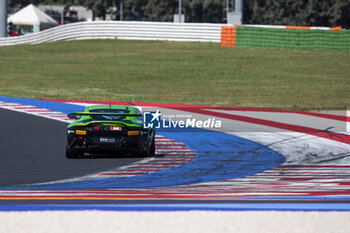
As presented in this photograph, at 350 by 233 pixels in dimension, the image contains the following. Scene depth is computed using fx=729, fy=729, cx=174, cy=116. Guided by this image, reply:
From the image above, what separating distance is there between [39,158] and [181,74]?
64.5ft

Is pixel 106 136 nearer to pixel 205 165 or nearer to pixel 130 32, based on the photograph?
pixel 205 165

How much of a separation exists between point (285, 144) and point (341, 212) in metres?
7.99

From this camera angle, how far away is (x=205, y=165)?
45.0ft

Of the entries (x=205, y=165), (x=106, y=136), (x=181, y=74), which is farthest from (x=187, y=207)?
(x=181, y=74)

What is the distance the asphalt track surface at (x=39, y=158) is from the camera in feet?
40.6

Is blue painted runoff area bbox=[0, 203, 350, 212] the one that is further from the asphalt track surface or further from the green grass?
the green grass

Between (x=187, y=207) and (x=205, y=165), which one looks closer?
(x=187, y=207)

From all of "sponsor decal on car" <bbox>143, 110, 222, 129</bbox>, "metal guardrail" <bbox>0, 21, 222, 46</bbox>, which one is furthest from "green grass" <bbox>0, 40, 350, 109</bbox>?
"sponsor decal on car" <bbox>143, 110, 222, 129</bbox>

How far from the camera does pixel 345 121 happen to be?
68.6 feet

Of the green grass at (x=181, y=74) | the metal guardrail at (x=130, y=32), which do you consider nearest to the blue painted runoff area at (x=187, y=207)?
the green grass at (x=181, y=74)

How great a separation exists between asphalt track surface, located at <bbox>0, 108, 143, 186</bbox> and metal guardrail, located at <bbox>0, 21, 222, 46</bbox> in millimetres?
27236

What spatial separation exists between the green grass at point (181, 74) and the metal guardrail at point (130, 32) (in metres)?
1.56

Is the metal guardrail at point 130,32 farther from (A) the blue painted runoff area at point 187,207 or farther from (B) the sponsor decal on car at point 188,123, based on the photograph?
(A) the blue painted runoff area at point 187,207

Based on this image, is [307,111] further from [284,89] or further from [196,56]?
[196,56]
